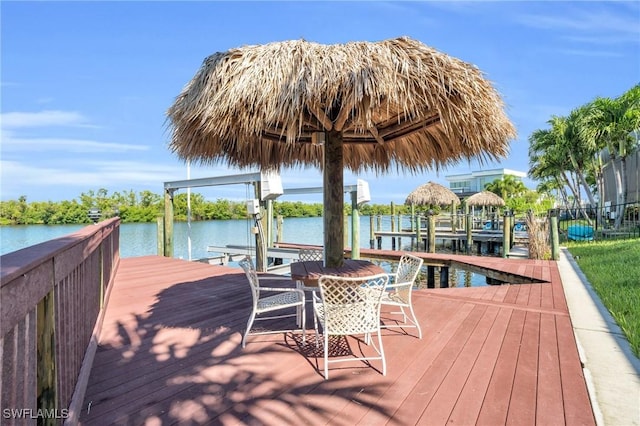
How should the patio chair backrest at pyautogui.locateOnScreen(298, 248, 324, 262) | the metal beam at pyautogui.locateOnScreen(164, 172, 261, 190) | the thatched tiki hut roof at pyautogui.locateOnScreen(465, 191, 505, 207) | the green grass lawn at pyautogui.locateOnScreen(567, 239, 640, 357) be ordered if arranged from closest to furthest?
the green grass lawn at pyautogui.locateOnScreen(567, 239, 640, 357)
the patio chair backrest at pyautogui.locateOnScreen(298, 248, 324, 262)
the metal beam at pyautogui.locateOnScreen(164, 172, 261, 190)
the thatched tiki hut roof at pyautogui.locateOnScreen(465, 191, 505, 207)

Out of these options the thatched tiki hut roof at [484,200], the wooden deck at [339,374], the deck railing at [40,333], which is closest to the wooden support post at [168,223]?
the wooden deck at [339,374]

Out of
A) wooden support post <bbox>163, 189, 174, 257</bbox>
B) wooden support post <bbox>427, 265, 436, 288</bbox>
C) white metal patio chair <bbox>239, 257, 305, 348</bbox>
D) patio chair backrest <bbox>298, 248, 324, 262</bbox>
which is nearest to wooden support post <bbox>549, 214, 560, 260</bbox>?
wooden support post <bbox>427, 265, 436, 288</bbox>

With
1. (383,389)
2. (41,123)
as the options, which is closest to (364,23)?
(383,389)

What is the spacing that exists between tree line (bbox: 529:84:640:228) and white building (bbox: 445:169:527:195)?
757 inches

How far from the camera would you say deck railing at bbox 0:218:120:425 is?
1.01m

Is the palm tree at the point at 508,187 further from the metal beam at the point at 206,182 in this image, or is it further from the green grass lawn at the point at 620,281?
the metal beam at the point at 206,182

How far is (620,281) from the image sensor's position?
16.2ft

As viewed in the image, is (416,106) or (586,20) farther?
(586,20)

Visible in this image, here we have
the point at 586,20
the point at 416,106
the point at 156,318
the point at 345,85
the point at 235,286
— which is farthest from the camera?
the point at 586,20

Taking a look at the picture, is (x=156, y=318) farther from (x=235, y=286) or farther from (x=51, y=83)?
(x=51, y=83)

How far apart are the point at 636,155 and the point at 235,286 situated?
1878 centimetres

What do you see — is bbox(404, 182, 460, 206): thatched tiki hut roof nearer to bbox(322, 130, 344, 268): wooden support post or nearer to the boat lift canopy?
the boat lift canopy

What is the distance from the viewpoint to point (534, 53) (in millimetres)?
7977

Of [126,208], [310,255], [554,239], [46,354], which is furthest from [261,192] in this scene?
[126,208]
